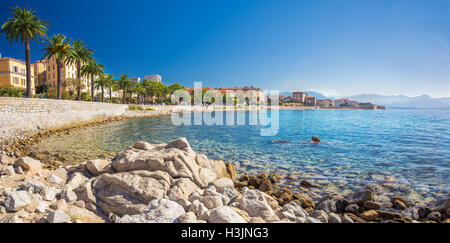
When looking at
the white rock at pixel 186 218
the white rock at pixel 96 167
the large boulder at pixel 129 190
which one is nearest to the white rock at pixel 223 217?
the white rock at pixel 186 218

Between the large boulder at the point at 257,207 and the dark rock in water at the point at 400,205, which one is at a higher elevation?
the large boulder at the point at 257,207

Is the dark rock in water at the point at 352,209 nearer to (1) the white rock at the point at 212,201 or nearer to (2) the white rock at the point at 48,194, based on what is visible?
(1) the white rock at the point at 212,201

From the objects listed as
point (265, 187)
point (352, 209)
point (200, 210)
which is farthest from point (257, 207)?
point (352, 209)

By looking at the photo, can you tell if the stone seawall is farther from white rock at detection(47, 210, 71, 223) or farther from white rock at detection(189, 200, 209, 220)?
white rock at detection(189, 200, 209, 220)

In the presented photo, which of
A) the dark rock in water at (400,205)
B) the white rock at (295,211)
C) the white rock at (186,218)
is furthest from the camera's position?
the dark rock in water at (400,205)

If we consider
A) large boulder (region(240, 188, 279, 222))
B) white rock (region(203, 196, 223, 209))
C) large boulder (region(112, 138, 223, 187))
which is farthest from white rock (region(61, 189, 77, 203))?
large boulder (region(240, 188, 279, 222))

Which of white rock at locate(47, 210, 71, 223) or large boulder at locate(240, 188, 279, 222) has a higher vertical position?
white rock at locate(47, 210, 71, 223)

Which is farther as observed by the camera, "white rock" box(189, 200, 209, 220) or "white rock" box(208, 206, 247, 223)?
"white rock" box(189, 200, 209, 220)

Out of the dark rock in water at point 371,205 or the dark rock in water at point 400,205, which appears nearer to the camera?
the dark rock in water at point 371,205

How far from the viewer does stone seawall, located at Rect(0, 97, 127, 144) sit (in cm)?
1864

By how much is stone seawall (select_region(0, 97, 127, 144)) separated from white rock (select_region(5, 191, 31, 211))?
1757 centimetres

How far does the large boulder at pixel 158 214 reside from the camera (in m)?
4.55
